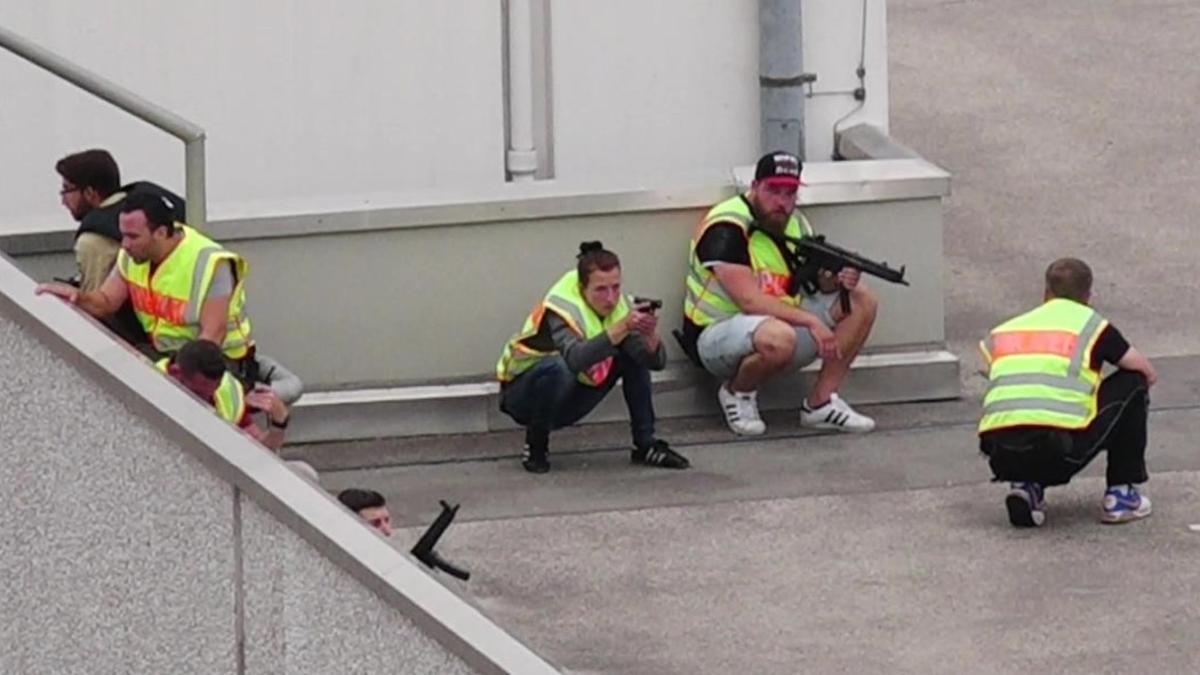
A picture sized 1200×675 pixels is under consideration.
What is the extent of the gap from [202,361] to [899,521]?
9.97 feet

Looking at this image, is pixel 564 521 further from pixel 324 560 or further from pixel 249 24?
pixel 324 560

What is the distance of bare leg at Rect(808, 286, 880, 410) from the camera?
39.5 feet

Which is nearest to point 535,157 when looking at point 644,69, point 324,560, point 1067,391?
point 644,69

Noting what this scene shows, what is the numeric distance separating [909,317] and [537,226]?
1.74m

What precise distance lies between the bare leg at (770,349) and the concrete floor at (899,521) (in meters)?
0.33

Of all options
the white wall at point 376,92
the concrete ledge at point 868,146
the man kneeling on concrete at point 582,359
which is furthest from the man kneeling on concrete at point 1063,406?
the white wall at point 376,92

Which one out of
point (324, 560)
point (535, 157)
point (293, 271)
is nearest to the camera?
point (324, 560)

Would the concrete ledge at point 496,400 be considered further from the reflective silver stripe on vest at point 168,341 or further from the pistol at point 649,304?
the reflective silver stripe on vest at point 168,341

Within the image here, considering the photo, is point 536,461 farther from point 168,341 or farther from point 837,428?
point 168,341

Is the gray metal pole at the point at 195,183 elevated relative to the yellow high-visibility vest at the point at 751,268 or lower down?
elevated

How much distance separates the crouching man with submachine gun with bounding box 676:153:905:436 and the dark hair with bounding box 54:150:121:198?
2.57 metres

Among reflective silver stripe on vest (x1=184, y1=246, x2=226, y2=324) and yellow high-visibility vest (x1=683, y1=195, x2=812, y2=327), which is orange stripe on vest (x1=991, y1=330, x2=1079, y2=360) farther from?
reflective silver stripe on vest (x1=184, y1=246, x2=226, y2=324)

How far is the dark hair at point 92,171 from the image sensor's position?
10773mm

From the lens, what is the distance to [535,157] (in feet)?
41.8
